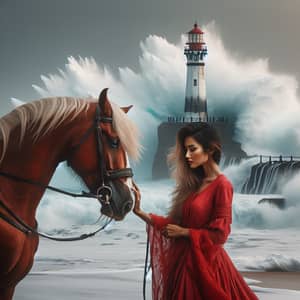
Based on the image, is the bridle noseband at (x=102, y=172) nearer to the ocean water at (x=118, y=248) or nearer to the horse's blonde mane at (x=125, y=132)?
the horse's blonde mane at (x=125, y=132)

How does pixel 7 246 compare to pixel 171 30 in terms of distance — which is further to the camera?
pixel 171 30

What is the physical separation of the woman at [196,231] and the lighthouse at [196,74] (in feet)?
1.60

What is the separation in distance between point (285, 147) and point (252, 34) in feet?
1.93

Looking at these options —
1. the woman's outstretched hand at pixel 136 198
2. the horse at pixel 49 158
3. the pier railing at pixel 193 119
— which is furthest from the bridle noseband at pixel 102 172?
the pier railing at pixel 193 119

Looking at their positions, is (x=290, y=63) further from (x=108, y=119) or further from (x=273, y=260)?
(x=108, y=119)

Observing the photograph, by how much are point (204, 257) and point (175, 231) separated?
0.50 feet

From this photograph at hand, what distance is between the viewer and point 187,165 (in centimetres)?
247

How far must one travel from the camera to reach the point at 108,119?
2.20 metres

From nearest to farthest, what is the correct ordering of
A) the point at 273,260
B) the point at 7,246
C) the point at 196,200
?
1. the point at 7,246
2. the point at 196,200
3. the point at 273,260

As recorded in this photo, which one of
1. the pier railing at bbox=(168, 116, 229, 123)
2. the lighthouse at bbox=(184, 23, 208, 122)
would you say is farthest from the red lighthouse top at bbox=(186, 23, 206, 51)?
the pier railing at bbox=(168, 116, 229, 123)

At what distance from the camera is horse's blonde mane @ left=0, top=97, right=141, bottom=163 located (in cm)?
216

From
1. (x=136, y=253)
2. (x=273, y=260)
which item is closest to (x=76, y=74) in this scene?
(x=136, y=253)

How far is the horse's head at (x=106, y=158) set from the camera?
2.17m

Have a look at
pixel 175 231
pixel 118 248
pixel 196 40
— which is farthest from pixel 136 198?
pixel 196 40
